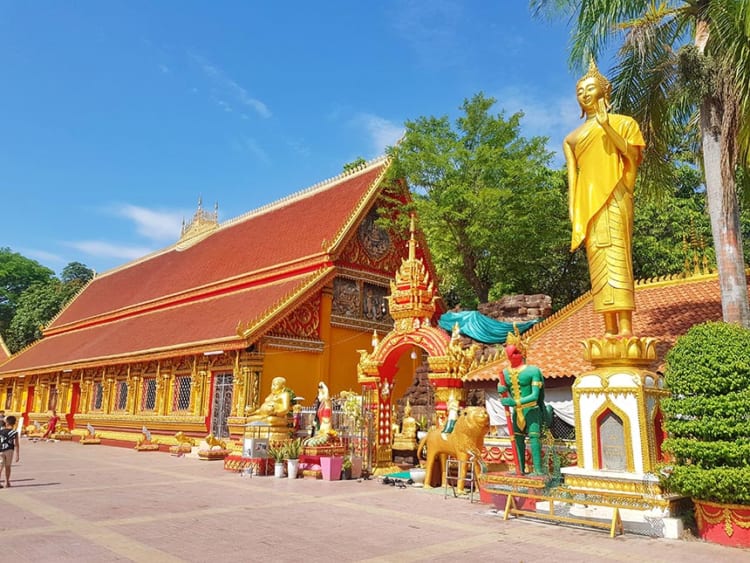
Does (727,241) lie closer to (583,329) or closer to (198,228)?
(583,329)

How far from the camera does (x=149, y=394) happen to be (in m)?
20.4

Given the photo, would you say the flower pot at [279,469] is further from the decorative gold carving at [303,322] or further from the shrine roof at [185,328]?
the decorative gold carving at [303,322]

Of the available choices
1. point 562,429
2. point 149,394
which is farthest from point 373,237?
point 562,429

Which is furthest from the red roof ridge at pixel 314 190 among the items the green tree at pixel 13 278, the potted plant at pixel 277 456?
the green tree at pixel 13 278

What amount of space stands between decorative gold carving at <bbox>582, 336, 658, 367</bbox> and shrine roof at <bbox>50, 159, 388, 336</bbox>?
11299 millimetres

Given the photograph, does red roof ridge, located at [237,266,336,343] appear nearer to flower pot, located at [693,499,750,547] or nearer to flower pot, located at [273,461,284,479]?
flower pot, located at [273,461,284,479]

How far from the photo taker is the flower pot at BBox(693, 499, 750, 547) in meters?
5.98

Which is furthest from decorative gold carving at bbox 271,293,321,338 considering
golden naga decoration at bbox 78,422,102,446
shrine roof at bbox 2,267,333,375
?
golden naga decoration at bbox 78,422,102,446

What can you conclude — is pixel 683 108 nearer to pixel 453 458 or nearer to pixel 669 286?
pixel 669 286

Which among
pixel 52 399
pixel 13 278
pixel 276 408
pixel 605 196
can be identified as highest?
pixel 13 278

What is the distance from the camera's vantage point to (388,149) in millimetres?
20422

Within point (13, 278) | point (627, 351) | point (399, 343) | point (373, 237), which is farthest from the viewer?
point (13, 278)

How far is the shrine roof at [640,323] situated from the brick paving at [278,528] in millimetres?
3789

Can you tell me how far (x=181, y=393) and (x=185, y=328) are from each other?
2116mm
